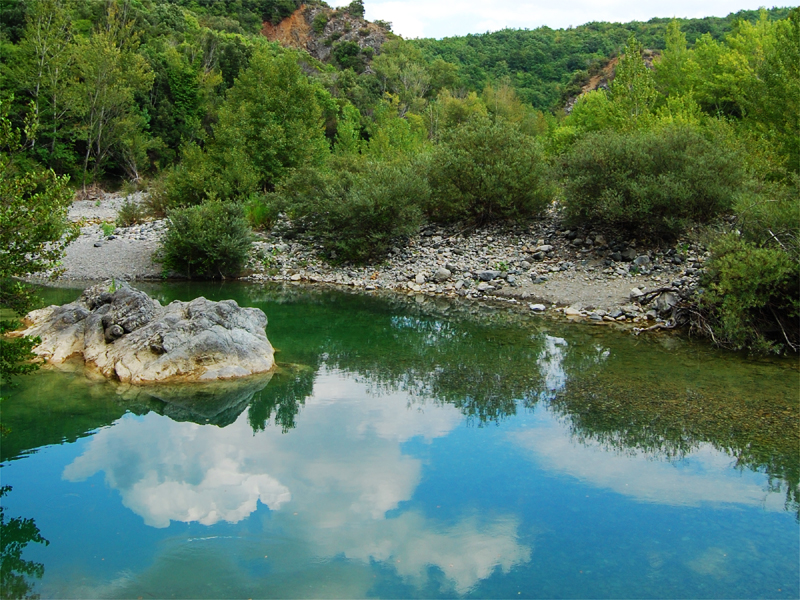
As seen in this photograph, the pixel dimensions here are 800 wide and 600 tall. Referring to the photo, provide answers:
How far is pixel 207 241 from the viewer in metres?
21.1

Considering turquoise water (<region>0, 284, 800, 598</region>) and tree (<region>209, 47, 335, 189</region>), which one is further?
tree (<region>209, 47, 335, 189</region>)

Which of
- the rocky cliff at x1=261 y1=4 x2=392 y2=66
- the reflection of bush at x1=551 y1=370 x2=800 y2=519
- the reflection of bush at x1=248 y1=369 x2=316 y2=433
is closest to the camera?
the reflection of bush at x1=551 y1=370 x2=800 y2=519

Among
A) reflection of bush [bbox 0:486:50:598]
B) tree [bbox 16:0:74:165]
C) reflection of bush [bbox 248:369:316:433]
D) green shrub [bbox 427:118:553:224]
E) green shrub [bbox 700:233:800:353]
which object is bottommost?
reflection of bush [bbox 248:369:316:433]

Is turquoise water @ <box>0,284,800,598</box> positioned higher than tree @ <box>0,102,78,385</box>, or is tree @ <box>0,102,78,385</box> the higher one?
tree @ <box>0,102,78,385</box>

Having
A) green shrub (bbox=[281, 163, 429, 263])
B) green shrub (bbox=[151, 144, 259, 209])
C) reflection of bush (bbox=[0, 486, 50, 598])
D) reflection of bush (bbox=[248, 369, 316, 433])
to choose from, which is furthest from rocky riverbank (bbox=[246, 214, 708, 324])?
reflection of bush (bbox=[0, 486, 50, 598])

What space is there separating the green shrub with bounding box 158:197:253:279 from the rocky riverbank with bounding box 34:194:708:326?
0.99 m

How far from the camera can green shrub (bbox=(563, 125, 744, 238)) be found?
1917 cm

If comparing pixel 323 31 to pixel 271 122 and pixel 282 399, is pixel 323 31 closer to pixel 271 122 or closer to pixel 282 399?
pixel 271 122

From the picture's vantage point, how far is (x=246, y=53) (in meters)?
59.4

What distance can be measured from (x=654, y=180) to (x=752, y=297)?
7.53 meters

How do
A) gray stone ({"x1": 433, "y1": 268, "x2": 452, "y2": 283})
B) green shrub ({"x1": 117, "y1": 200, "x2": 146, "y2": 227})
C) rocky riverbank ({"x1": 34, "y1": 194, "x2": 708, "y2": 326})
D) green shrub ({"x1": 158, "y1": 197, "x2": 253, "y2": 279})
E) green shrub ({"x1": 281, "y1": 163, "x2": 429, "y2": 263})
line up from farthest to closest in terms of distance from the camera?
green shrub ({"x1": 117, "y1": 200, "x2": 146, "y2": 227}) → green shrub ({"x1": 281, "y1": 163, "x2": 429, "y2": 263}) → gray stone ({"x1": 433, "y1": 268, "x2": 452, "y2": 283}) → green shrub ({"x1": 158, "y1": 197, "x2": 253, "y2": 279}) → rocky riverbank ({"x1": 34, "y1": 194, "x2": 708, "y2": 326})

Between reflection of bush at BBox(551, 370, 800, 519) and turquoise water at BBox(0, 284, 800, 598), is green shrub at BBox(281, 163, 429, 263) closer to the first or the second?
turquoise water at BBox(0, 284, 800, 598)

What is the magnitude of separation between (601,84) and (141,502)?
75493 millimetres

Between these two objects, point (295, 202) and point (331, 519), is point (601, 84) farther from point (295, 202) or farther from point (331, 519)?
point (331, 519)
